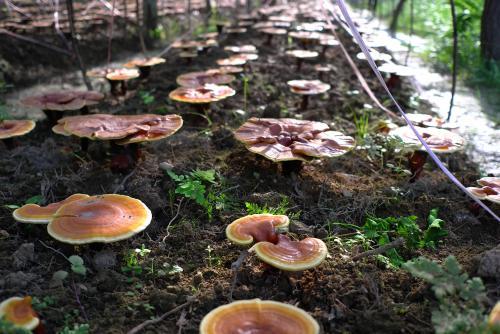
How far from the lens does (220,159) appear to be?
4.95m

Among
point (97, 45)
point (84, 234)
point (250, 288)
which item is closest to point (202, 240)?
point (250, 288)

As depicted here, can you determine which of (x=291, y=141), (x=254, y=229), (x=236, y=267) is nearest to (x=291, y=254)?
(x=254, y=229)

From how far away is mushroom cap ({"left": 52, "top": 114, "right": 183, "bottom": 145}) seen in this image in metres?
4.21

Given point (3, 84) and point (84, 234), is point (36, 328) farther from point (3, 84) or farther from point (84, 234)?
point (3, 84)

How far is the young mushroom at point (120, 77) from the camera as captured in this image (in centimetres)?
648

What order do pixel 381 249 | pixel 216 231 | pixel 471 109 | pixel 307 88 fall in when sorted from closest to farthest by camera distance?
1. pixel 381 249
2. pixel 216 231
3. pixel 307 88
4. pixel 471 109

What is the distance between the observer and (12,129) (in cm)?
484

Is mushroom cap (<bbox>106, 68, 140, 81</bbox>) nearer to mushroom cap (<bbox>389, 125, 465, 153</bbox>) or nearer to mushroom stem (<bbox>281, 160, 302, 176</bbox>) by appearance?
mushroom stem (<bbox>281, 160, 302, 176</bbox>)

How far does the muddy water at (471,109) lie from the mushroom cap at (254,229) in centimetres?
289

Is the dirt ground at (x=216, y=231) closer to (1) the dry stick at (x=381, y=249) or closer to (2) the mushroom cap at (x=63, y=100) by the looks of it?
(1) the dry stick at (x=381, y=249)

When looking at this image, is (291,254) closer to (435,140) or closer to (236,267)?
(236,267)

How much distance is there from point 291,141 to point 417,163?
56.7 inches

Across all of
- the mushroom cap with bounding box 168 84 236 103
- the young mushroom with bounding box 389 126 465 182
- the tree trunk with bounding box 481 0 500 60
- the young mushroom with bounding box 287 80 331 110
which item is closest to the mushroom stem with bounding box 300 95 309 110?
the young mushroom with bounding box 287 80 331 110

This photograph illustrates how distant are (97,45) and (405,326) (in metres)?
9.43
